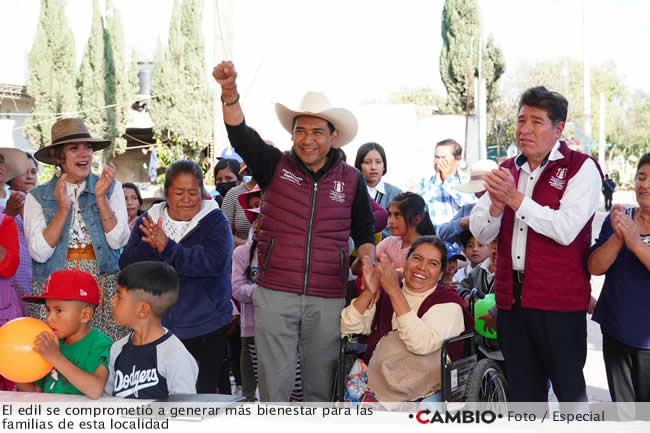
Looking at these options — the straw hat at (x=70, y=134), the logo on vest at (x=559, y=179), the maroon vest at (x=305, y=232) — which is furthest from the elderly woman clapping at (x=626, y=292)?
the straw hat at (x=70, y=134)

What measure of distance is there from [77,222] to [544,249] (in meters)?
2.52

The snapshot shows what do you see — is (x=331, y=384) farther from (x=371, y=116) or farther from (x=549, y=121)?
(x=371, y=116)

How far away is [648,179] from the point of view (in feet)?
10.5

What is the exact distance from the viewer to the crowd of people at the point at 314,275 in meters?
2.93

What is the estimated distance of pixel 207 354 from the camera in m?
3.67

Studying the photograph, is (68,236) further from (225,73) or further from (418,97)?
(418,97)

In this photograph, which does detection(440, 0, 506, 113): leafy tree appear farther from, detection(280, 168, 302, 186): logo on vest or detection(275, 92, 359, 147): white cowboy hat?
detection(280, 168, 302, 186): logo on vest

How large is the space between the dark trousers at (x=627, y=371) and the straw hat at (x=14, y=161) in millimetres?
4258

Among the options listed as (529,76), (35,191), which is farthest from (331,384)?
(529,76)

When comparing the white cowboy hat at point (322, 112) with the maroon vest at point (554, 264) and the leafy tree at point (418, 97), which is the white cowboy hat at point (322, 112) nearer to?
the maroon vest at point (554, 264)

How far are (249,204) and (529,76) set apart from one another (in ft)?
146

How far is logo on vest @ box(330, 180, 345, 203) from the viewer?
341cm

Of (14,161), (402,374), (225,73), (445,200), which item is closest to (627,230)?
(402,374)

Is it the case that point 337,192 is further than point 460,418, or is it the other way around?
point 337,192
